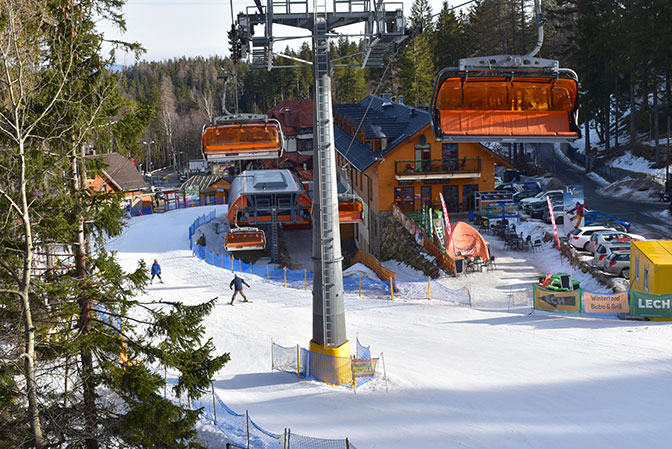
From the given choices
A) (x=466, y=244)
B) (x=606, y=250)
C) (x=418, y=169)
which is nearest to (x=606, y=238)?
(x=606, y=250)

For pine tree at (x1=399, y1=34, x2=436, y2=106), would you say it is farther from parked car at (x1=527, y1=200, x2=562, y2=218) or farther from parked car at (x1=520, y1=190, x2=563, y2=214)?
parked car at (x1=527, y1=200, x2=562, y2=218)

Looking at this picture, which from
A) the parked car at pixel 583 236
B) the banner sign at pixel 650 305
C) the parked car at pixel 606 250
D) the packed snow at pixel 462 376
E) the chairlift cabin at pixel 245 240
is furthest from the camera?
the chairlift cabin at pixel 245 240

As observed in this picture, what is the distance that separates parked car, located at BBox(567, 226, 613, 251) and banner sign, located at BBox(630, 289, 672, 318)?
8.93 meters

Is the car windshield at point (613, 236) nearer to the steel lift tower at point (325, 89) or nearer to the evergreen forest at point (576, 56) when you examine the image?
the evergreen forest at point (576, 56)

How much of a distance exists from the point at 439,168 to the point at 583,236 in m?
9.30

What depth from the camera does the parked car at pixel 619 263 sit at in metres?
24.9

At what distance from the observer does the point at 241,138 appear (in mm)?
22016

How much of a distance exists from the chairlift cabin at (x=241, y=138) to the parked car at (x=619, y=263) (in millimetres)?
12677

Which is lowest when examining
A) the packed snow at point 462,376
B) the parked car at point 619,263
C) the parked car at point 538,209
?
the packed snow at point 462,376

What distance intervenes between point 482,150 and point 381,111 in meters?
12.9

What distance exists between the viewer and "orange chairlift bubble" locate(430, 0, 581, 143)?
13469mm

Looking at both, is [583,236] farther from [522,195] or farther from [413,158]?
[522,195]

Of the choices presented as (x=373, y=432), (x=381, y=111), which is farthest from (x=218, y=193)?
(x=373, y=432)

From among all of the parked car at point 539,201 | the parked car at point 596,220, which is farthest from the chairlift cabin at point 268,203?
the parked car at point 596,220
